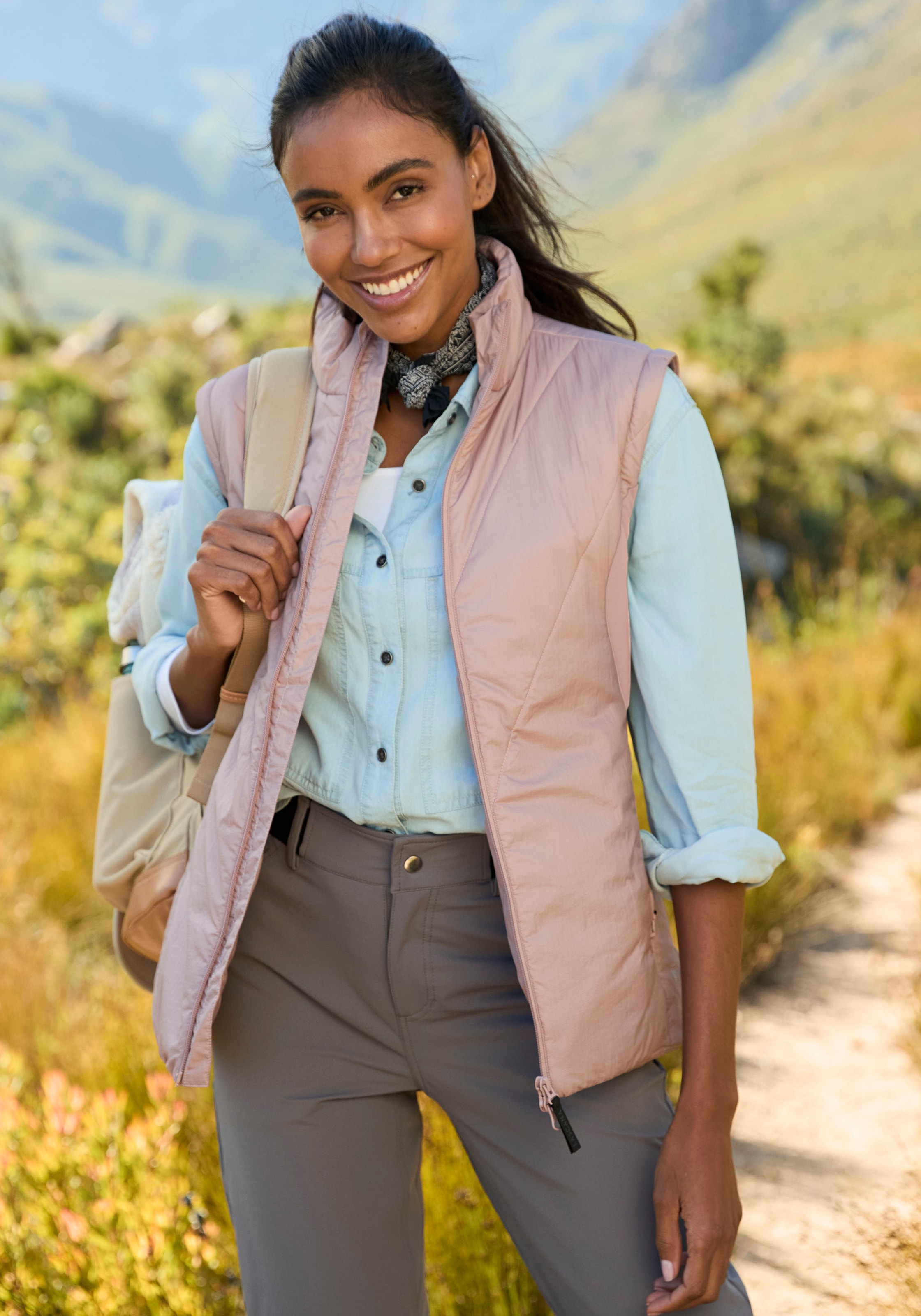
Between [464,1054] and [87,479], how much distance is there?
10.9m

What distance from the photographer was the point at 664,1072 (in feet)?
4.55

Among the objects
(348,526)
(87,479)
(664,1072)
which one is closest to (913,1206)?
(664,1072)

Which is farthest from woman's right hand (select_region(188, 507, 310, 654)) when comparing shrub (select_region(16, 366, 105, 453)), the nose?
shrub (select_region(16, 366, 105, 453))

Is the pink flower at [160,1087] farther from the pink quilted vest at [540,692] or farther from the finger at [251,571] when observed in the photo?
the finger at [251,571]

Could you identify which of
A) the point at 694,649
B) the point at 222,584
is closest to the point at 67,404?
the point at 222,584

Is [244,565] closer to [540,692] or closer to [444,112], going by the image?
[540,692]

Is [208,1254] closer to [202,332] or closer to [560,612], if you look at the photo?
[560,612]

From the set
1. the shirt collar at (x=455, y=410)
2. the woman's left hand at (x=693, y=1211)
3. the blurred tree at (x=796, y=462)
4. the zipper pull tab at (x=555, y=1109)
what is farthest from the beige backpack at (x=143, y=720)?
the blurred tree at (x=796, y=462)

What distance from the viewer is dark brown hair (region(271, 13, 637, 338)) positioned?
136 centimetres

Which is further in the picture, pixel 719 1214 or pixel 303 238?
pixel 303 238

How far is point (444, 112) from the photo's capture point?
1409mm

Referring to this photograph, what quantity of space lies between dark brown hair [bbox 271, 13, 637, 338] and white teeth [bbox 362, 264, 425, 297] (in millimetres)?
186

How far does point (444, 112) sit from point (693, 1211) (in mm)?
1397

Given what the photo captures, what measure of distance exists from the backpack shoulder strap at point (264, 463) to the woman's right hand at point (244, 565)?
3 cm
